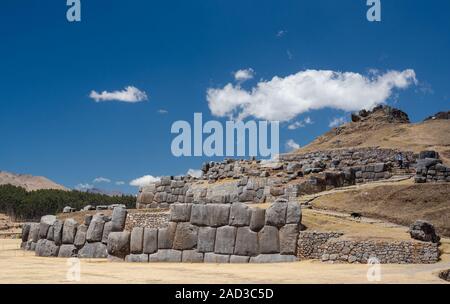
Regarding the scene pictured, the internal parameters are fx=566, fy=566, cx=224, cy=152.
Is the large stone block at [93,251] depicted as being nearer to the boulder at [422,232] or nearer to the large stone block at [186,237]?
the large stone block at [186,237]

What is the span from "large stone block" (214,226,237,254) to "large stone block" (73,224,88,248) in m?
6.47

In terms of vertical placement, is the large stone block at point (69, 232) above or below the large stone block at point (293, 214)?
below

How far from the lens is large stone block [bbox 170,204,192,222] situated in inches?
850

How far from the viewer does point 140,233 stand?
21859mm

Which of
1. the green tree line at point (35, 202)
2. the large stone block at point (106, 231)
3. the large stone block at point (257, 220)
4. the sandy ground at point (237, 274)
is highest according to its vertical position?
the green tree line at point (35, 202)

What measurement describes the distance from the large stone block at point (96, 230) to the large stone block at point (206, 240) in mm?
4816

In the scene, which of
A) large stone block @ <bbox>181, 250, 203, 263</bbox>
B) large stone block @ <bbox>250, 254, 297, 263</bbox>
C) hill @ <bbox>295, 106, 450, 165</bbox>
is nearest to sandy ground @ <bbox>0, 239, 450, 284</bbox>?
large stone block @ <bbox>250, 254, 297, 263</bbox>

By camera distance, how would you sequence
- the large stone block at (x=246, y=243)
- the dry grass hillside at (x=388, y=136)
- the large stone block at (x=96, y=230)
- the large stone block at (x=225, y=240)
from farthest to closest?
the dry grass hillside at (x=388, y=136), the large stone block at (x=96, y=230), the large stone block at (x=225, y=240), the large stone block at (x=246, y=243)

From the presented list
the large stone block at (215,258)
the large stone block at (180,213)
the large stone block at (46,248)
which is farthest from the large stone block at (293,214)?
the large stone block at (46,248)

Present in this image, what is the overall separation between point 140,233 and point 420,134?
140ft

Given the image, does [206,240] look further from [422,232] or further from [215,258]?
[422,232]

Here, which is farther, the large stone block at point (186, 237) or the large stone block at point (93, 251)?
the large stone block at point (93, 251)

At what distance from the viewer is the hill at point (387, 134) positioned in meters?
53.1

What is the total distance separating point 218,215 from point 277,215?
2.24 meters
